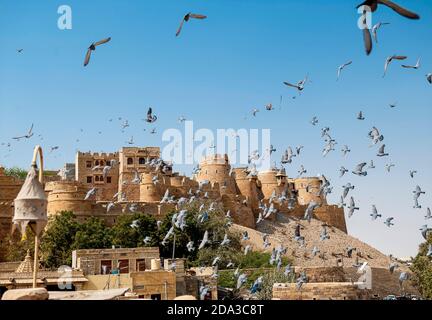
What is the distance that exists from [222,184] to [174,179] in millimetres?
4733

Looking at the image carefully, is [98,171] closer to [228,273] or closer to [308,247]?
[308,247]

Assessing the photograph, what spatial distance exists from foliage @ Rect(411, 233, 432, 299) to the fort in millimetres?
7130

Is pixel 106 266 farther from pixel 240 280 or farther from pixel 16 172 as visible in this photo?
pixel 16 172

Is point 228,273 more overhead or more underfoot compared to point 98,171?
more underfoot

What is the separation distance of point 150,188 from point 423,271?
46.7 ft

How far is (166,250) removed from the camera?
1061 inches

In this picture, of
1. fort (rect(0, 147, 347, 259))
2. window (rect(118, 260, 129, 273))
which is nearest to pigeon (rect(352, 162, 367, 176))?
window (rect(118, 260, 129, 273))

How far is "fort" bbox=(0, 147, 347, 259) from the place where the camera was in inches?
1248

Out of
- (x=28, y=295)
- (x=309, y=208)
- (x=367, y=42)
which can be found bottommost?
(x=28, y=295)

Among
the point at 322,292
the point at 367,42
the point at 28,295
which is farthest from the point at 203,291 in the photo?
the point at 367,42

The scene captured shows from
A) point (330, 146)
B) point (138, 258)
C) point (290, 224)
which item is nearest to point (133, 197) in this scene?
point (290, 224)

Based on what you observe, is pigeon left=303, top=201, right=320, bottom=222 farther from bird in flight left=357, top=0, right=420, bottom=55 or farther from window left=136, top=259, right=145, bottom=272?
bird in flight left=357, top=0, right=420, bottom=55

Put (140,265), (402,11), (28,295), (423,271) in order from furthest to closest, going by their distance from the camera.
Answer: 1. (423,271)
2. (140,265)
3. (28,295)
4. (402,11)

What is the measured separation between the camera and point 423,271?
25.4 m
